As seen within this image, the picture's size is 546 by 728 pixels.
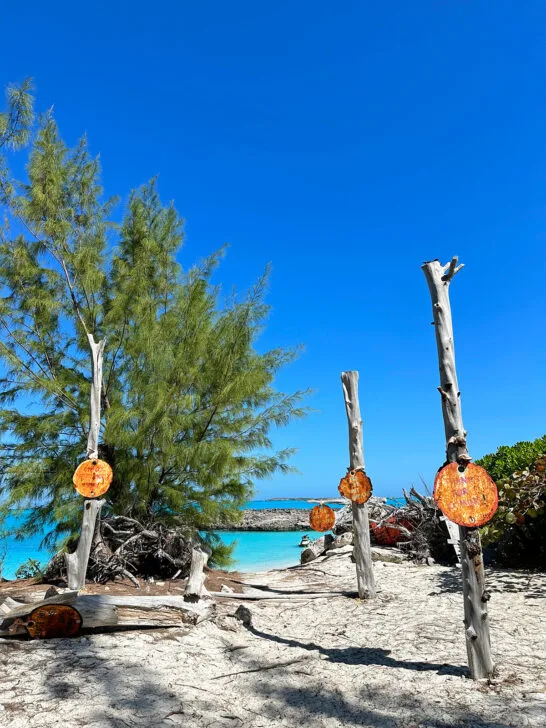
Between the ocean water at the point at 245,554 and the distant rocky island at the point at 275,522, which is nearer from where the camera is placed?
the ocean water at the point at 245,554

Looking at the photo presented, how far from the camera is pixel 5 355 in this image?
285 inches

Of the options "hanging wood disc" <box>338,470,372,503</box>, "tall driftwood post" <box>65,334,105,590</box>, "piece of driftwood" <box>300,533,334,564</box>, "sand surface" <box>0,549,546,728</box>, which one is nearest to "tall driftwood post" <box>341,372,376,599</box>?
"hanging wood disc" <box>338,470,372,503</box>

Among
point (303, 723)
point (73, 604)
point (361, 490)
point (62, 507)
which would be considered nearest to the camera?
point (303, 723)

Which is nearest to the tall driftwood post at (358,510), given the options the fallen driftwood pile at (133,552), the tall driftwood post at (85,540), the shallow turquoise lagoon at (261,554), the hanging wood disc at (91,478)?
the fallen driftwood pile at (133,552)

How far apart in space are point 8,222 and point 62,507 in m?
4.26

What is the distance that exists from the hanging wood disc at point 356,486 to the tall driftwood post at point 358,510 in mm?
116

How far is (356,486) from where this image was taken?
601 cm

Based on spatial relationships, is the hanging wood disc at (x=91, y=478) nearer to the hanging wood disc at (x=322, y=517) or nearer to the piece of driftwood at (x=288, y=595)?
the piece of driftwood at (x=288, y=595)

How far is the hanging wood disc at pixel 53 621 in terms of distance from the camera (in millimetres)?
3820

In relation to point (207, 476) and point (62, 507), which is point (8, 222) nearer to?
point (62, 507)

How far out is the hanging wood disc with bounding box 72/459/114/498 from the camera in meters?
5.53

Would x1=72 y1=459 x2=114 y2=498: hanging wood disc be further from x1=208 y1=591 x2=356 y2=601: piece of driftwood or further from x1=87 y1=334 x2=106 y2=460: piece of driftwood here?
x1=208 y1=591 x2=356 y2=601: piece of driftwood

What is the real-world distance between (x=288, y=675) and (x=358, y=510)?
295 cm

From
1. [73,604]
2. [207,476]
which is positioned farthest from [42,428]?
[73,604]
